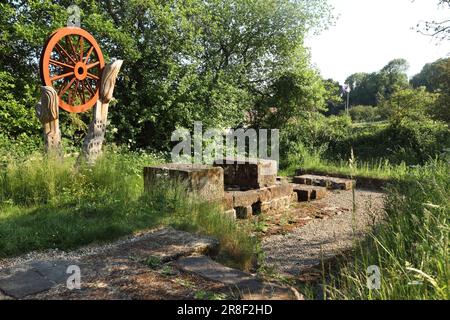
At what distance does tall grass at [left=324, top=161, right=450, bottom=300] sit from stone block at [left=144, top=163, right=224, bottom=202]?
2.53 m

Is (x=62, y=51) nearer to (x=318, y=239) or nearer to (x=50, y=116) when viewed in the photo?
(x=50, y=116)

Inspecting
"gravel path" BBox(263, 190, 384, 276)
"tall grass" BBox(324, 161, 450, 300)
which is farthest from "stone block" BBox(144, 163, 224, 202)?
"tall grass" BBox(324, 161, 450, 300)

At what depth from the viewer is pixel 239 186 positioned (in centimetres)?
713

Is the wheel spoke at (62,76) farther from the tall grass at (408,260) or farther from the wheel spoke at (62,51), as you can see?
the tall grass at (408,260)

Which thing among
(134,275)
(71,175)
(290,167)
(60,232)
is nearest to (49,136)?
(71,175)

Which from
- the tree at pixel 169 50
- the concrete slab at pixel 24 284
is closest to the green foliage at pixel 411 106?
the tree at pixel 169 50

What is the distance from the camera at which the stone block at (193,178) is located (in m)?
5.31

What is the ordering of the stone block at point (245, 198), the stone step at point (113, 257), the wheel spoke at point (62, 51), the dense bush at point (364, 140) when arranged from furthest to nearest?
the dense bush at point (364, 140) → the wheel spoke at point (62, 51) → the stone block at point (245, 198) → the stone step at point (113, 257)

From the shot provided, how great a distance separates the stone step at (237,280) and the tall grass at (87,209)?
2.10ft

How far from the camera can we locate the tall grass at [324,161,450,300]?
6.80ft

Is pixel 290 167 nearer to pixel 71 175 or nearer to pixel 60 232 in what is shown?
pixel 71 175

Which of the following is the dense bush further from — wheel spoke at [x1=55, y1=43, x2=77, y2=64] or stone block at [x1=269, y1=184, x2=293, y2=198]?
wheel spoke at [x1=55, y1=43, x2=77, y2=64]
